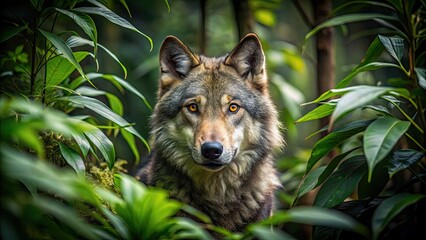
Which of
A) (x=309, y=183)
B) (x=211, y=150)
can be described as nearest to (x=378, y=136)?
(x=309, y=183)

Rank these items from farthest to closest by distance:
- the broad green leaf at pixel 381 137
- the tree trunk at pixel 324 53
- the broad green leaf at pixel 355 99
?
1. the tree trunk at pixel 324 53
2. the broad green leaf at pixel 381 137
3. the broad green leaf at pixel 355 99

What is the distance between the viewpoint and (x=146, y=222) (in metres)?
2.50

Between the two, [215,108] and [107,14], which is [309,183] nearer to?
[215,108]

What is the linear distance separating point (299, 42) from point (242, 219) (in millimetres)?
9227

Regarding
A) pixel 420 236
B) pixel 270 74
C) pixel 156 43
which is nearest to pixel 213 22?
pixel 156 43

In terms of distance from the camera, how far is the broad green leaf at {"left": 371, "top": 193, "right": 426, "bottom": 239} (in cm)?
261

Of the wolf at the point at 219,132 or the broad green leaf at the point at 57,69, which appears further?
the wolf at the point at 219,132

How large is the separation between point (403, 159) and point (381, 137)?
0.46 metres

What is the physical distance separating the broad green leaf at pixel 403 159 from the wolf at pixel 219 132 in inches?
55.2

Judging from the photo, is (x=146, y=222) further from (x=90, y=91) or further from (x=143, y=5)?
(x=143, y=5)

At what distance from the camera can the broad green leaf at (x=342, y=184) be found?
326cm

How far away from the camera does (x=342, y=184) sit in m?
3.34

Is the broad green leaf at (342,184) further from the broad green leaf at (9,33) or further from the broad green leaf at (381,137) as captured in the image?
the broad green leaf at (9,33)

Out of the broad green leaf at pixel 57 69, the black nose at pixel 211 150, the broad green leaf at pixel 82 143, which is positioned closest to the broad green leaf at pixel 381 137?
the black nose at pixel 211 150
